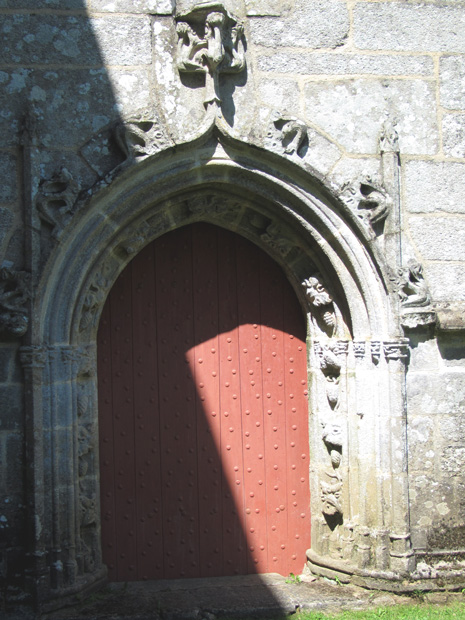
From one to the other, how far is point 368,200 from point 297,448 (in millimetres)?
1697

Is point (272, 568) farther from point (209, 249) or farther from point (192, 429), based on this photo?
point (209, 249)

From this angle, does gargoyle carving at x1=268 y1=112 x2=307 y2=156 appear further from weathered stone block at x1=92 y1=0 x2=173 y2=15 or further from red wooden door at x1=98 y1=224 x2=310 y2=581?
weathered stone block at x1=92 y1=0 x2=173 y2=15

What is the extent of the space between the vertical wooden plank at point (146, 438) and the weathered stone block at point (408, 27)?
6.77 ft

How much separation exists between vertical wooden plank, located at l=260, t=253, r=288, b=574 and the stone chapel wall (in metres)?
0.85

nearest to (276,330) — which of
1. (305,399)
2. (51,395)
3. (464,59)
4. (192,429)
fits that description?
(305,399)

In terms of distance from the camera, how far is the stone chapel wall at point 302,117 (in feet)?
14.0

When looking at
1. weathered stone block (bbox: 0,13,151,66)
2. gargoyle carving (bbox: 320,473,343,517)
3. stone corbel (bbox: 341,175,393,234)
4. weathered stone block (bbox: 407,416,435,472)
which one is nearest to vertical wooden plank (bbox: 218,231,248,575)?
gargoyle carving (bbox: 320,473,343,517)

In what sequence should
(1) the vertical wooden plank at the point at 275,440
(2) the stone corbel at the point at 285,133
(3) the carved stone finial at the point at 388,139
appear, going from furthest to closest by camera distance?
(1) the vertical wooden plank at the point at 275,440, (3) the carved stone finial at the point at 388,139, (2) the stone corbel at the point at 285,133

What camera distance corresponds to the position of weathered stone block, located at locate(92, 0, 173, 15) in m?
4.42

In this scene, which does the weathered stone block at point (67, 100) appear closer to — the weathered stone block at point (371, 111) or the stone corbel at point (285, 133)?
the stone corbel at point (285, 133)

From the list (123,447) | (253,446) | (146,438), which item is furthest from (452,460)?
(123,447)

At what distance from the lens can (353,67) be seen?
15.2ft

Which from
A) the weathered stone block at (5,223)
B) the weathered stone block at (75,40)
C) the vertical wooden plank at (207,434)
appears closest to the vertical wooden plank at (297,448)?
the vertical wooden plank at (207,434)

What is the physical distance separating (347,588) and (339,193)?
2.42 m
